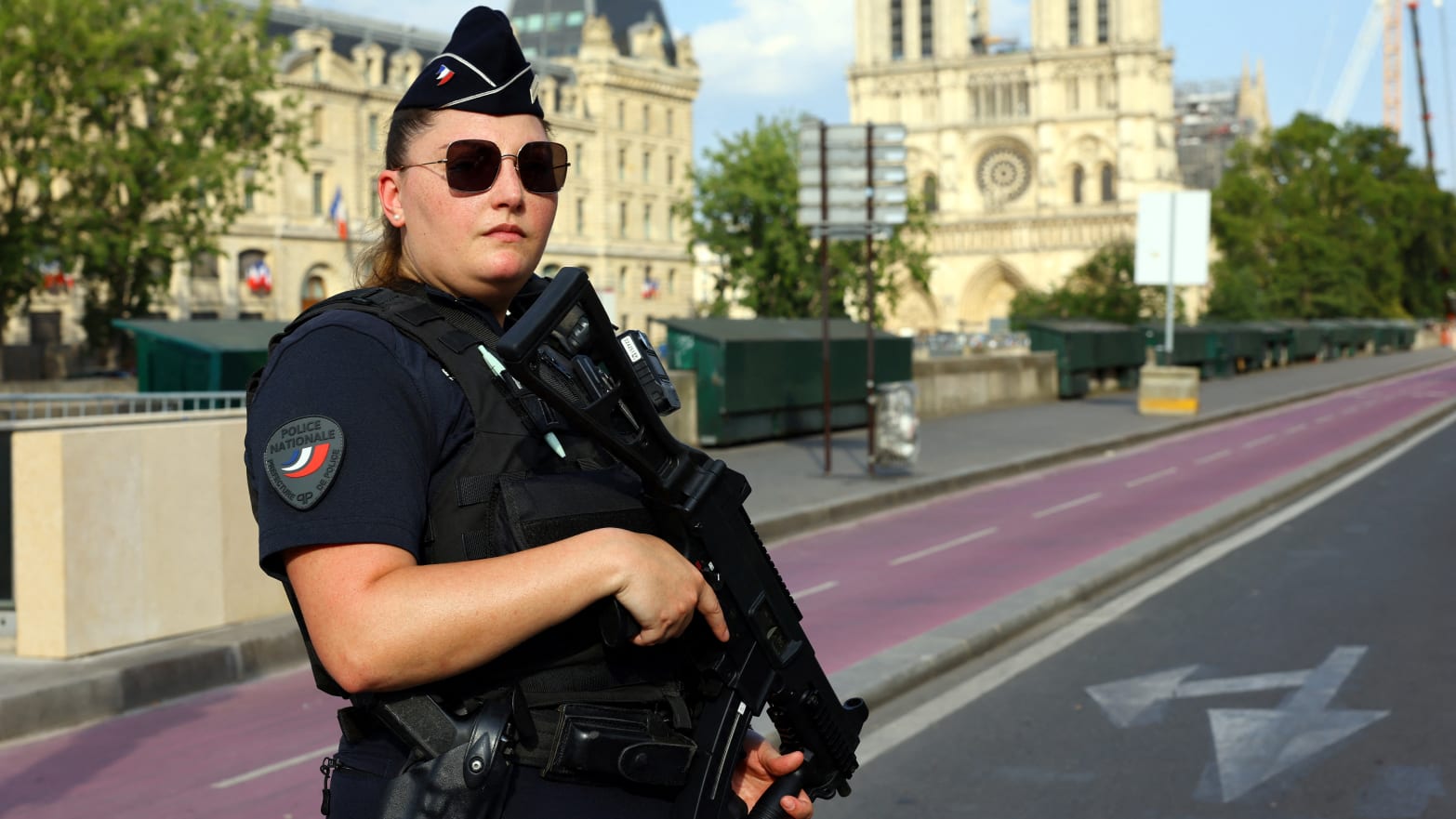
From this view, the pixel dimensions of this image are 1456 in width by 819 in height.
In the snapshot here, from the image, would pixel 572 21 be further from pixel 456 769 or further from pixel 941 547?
pixel 456 769

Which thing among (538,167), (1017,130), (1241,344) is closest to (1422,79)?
(1017,130)

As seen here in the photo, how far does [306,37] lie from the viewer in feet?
232

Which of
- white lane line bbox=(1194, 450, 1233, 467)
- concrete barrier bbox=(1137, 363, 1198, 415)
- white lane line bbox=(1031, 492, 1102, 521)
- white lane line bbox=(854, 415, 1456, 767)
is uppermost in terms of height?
concrete barrier bbox=(1137, 363, 1198, 415)

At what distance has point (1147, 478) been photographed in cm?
2072

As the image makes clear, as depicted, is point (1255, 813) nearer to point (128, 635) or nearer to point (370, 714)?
point (370, 714)

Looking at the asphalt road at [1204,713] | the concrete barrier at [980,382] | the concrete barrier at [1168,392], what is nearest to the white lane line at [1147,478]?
the concrete barrier at [980,382]

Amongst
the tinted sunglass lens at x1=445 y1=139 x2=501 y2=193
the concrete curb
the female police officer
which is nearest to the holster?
the female police officer

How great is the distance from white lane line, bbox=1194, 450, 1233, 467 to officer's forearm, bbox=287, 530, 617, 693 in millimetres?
21301

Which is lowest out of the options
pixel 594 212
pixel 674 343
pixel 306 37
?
pixel 674 343

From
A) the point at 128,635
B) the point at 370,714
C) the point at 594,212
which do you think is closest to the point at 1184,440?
the point at 128,635

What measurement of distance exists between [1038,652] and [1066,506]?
8.38 m

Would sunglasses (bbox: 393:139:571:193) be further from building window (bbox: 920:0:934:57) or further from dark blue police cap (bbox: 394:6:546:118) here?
building window (bbox: 920:0:934:57)

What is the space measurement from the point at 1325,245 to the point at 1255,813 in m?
87.1

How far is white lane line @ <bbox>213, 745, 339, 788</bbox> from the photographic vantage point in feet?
21.9
